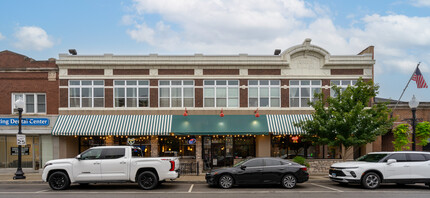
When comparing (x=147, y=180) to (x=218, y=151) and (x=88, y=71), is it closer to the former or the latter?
(x=218, y=151)

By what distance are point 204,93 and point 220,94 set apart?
103cm

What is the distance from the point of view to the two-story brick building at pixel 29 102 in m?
20.6

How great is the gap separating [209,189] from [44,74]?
44.9 ft

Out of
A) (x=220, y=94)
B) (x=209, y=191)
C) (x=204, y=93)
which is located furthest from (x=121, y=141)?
(x=209, y=191)

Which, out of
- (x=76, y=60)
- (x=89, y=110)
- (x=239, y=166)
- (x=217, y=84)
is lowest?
(x=239, y=166)

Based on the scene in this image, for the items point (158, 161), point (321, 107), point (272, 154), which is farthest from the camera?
point (272, 154)

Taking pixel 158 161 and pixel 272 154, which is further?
pixel 272 154

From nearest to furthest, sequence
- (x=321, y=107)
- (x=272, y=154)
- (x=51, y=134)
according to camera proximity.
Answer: (x=321, y=107)
(x=51, y=134)
(x=272, y=154)

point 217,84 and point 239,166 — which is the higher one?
point 217,84

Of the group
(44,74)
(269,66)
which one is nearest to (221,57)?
(269,66)

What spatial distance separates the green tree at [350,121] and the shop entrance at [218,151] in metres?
5.82

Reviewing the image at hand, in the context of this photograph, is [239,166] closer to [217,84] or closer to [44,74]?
[217,84]

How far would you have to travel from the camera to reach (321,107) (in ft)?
56.9

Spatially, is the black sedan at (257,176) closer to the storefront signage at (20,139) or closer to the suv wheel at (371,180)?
the suv wheel at (371,180)
